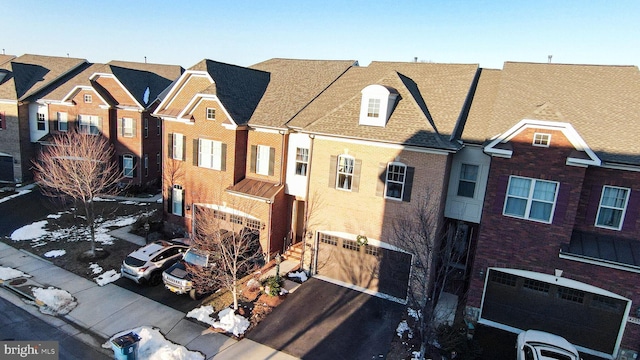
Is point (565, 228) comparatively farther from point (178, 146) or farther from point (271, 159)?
point (178, 146)

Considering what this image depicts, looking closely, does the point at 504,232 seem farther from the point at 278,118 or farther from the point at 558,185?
the point at 278,118

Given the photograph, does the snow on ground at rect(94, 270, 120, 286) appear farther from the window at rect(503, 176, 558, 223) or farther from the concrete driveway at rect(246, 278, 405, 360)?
the window at rect(503, 176, 558, 223)

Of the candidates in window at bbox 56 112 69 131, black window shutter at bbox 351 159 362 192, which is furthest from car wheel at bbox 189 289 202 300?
window at bbox 56 112 69 131

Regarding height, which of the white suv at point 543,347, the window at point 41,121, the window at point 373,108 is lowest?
the white suv at point 543,347

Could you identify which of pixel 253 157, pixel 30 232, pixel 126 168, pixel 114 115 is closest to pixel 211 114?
pixel 253 157

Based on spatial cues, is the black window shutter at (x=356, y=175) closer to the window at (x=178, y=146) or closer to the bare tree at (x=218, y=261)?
the bare tree at (x=218, y=261)

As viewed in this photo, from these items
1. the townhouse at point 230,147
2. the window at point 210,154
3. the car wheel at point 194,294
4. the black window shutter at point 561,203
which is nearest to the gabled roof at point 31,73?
the townhouse at point 230,147

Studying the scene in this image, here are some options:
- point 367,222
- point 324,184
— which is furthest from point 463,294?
point 324,184
